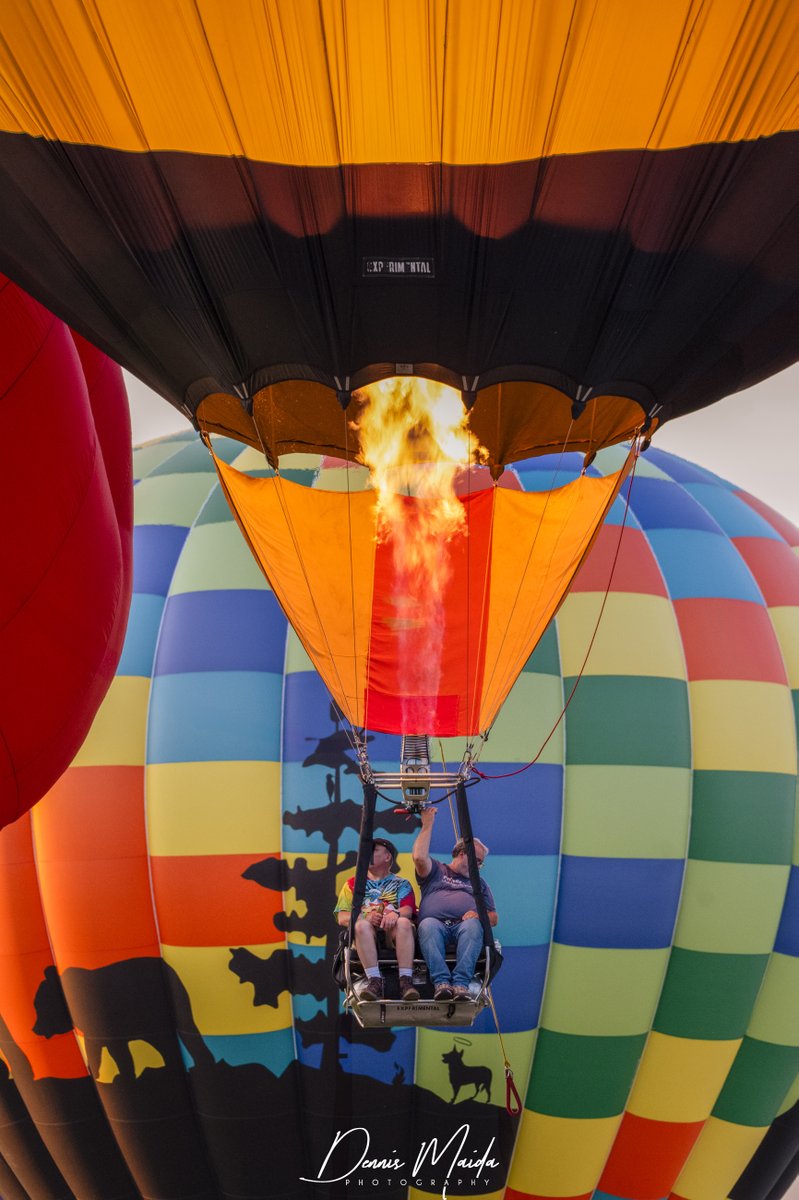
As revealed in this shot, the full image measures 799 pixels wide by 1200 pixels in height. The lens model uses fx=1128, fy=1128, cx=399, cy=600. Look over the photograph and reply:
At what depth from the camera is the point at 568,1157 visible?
5.65m

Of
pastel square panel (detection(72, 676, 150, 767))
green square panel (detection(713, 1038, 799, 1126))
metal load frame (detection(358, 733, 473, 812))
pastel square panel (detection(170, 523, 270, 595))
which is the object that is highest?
pastel square panel (detection(170, 523, 270, 595))

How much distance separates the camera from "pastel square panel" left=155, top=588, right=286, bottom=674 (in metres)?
5.75

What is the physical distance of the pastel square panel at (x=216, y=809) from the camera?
17.9 feet

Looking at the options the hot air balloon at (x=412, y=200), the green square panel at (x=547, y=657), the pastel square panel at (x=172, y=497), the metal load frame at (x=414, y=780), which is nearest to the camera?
the hot air balloon at (x=412, y=200)

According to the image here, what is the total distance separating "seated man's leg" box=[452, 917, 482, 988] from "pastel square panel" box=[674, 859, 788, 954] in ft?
7.08

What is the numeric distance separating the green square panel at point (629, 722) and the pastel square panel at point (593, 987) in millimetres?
937

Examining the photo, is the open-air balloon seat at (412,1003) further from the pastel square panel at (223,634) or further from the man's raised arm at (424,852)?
the pastel square panel at (223,634)

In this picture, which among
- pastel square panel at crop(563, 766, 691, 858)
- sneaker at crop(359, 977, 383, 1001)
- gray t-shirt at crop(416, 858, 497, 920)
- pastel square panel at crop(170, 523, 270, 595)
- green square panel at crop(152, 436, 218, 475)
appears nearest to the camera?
sneaker at crop(359, 977, 383, 1001)

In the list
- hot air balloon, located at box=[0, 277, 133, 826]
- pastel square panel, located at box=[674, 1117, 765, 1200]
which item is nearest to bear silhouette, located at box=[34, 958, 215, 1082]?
hot air balloon, located at box=[0, 277, 133, 826]

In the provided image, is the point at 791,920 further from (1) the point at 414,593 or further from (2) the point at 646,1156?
(1) the point at 414,593

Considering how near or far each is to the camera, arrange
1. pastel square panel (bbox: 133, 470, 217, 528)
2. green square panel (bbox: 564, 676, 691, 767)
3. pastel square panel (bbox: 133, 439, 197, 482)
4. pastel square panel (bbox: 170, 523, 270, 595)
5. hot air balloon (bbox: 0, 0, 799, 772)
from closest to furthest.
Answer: hot air balloon (bbox: 0, 0, 799, 772)
green square panel (bbox: 564, 676, 691, 767)
pastel square panel (bbox: 170, 523, 270, 595)
pastel square panel (bbox: 133, 470, 217, 528)
pastel square panel (bbox: 133, 439, 197, 482)

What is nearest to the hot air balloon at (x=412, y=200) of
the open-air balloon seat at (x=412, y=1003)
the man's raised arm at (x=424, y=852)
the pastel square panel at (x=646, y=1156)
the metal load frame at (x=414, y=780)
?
the metal load frame at (x=414, y=780)

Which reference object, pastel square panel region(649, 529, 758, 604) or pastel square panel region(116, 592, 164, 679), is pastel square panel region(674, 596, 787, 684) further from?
pastel square panel region(116, 592, 164, 679)

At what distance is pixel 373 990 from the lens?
12.2ft
